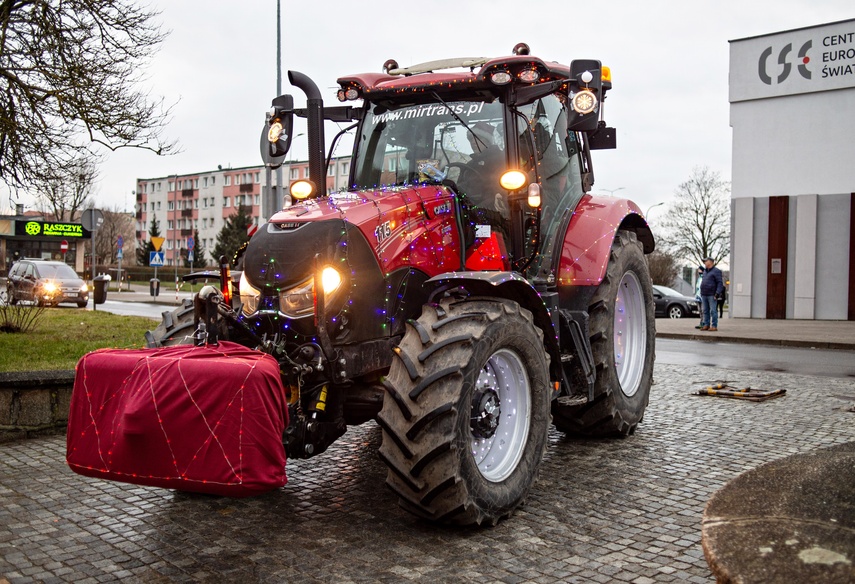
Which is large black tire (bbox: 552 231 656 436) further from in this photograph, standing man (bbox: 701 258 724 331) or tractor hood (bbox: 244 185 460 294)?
standing man (bbox: 701 258 724 331)

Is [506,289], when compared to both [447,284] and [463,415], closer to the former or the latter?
[447,284]

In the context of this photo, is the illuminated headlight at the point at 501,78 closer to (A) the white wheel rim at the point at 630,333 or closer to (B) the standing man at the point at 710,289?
(A) the white wheel rim at the point at 630,333

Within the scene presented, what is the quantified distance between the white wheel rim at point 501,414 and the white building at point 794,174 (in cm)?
2578

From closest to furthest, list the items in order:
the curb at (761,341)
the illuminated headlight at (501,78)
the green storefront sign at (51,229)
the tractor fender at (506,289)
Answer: the tractor fender at (506,289)
the illuminated headlight at (501,78)
the curb at (761,341)
the green storefront sign at (51,229)

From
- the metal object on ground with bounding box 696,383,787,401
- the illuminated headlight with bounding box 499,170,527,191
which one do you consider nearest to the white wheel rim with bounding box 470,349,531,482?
the illuminated headlight with bounding box 499,170,527,191

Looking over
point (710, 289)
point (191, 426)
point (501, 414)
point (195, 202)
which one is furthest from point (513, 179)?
point (195, 202)

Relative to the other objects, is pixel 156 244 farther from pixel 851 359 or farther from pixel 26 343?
pixel 851 359

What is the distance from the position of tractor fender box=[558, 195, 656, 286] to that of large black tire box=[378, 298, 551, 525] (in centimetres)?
137

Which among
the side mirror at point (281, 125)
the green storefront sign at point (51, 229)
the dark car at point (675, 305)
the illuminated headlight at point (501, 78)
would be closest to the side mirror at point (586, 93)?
the illuminated headlight at point (501, 78)

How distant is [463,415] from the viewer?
14.7 feet

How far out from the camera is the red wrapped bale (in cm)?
396

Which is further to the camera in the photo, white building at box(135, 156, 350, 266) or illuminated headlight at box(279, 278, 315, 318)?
white building at box(135, 156, 350, 266)

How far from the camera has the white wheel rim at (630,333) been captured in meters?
7.53

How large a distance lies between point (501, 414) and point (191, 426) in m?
1.99
